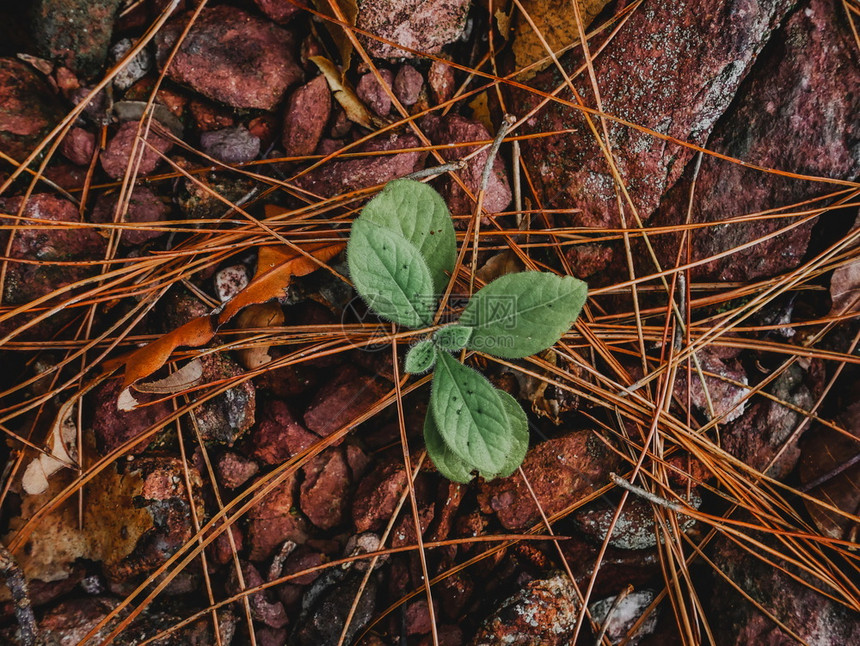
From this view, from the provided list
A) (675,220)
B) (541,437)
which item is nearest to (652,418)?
(541,437)

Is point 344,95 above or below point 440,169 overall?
above

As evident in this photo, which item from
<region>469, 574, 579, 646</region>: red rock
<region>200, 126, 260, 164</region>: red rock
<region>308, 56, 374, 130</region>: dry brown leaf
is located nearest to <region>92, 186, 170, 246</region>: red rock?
<region>200, 126, 260, 164</region>: red rock

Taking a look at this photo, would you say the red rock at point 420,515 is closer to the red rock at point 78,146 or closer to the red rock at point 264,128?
the red rock at point 264,128

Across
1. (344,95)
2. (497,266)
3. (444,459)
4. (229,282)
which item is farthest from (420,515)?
(344,95)

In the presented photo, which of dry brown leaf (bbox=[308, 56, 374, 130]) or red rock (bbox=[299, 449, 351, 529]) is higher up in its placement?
dry brown leaf (bbox=[308, 56, 374, 130])

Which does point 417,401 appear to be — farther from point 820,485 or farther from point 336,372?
point 820,485

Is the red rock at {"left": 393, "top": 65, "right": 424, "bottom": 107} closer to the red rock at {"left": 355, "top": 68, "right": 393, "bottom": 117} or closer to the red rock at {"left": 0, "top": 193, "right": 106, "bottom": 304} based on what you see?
the red rock at {"left": 355, "top": 68, "right": 393, "bottom": 117}

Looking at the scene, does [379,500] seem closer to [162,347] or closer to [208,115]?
[162,347]
